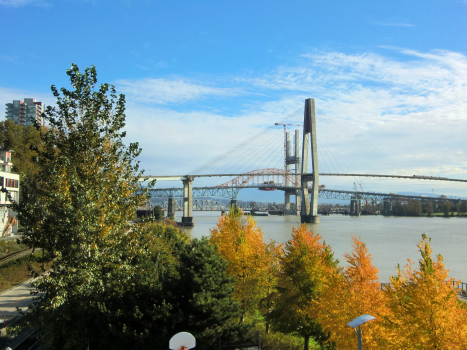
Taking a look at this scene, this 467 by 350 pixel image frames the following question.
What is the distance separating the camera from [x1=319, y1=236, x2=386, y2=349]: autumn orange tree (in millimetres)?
6930

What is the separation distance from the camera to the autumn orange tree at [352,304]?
273 inches

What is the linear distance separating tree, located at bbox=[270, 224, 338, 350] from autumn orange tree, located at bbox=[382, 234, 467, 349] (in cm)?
278

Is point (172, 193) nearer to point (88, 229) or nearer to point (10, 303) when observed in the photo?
point (10, 303)

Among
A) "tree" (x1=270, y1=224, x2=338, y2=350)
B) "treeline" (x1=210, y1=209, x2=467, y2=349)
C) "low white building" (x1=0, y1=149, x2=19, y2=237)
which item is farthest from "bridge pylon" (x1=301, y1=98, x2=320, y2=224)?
"tree" (x1=270, y1=224, x2=338, y2=350)

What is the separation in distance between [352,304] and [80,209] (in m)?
5.07

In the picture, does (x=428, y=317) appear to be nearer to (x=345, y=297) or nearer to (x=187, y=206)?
(x=345, y=297)

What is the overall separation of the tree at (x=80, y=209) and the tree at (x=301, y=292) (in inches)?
166

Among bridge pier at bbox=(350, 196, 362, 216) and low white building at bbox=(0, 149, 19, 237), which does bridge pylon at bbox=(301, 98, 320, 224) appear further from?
bridge pier at bbox=(350, 196, 362, 216)

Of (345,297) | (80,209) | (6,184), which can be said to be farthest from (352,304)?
(6,184)

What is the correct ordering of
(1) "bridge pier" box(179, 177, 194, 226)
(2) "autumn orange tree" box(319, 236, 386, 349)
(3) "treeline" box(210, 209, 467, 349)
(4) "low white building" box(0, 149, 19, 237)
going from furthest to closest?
(1) "bridge pier" box(179, 177, 194, 226) → (4) "low white building" box(0, 149, 19, 237) → (2) "autumn orange tree" box(319, 236, 386, 349) → (3) "treeline" box(210, 209, 467, 349)

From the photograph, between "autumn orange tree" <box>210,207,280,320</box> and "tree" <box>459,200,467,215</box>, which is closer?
"autumn orange tree" <box>210,207,280,320</box>

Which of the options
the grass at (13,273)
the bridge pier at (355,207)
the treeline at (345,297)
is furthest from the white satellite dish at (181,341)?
the bridge pier at (355,207)

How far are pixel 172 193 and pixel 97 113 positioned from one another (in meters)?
91.3

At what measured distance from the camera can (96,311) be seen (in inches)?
282
